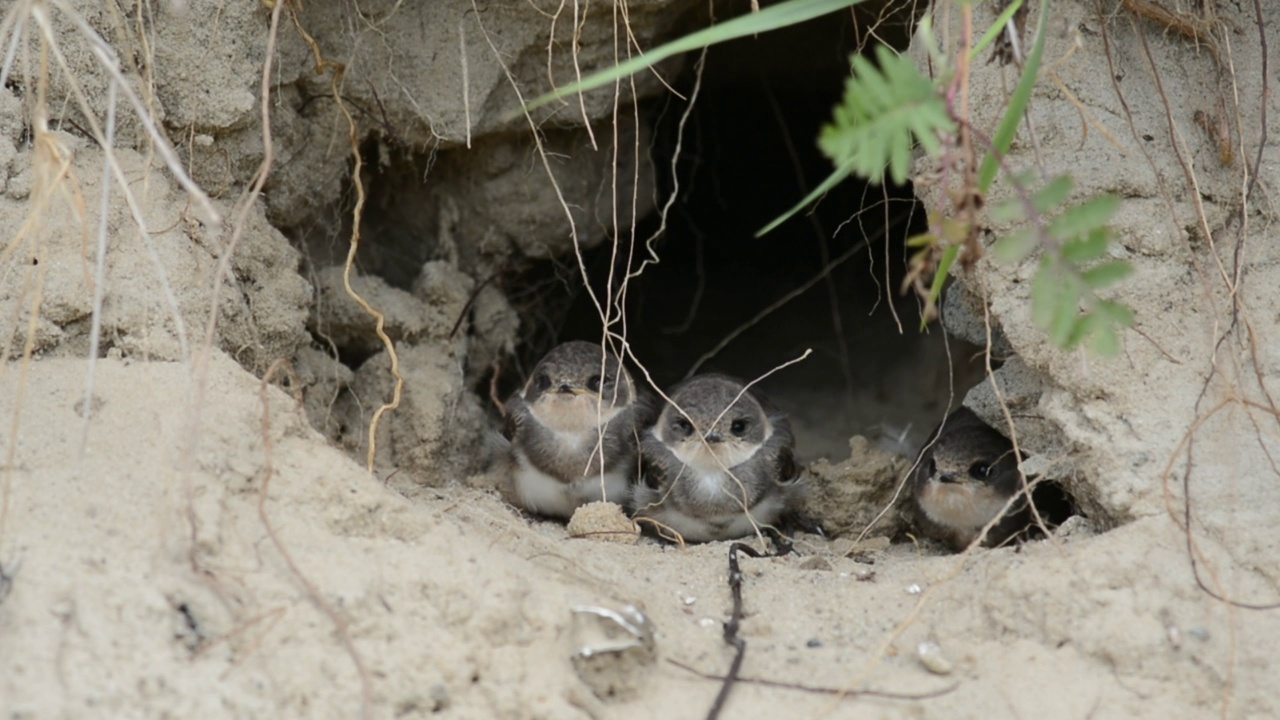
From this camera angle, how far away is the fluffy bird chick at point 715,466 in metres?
4.57

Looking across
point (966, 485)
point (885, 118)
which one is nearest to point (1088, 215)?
point (885, 118)

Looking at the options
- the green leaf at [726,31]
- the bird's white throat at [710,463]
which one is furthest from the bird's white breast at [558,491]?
the green leaf at [726,31]

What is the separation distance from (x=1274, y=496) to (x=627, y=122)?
114 inches

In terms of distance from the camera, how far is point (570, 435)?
4840mm

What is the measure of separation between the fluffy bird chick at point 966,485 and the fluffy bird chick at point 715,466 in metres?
0.49

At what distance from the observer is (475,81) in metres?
4.45

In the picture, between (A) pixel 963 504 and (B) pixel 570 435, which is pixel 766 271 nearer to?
(B) pixel 570 435

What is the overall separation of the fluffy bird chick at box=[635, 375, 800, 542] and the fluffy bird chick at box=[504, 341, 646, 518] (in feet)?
0.37

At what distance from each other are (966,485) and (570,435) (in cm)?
140

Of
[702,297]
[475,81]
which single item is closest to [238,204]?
[475,81]

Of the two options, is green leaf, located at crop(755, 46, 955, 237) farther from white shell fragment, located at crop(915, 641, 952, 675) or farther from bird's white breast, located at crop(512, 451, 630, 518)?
bird's white breast, located at crop(512, 451, 630, 518)

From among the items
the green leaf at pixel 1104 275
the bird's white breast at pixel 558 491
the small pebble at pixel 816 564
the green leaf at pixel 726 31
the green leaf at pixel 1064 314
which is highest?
the green leaf at pixel 726 31

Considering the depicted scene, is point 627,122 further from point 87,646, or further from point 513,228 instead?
point 87,646

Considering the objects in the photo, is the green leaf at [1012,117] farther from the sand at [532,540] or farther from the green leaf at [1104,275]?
the sand at [532,540]
